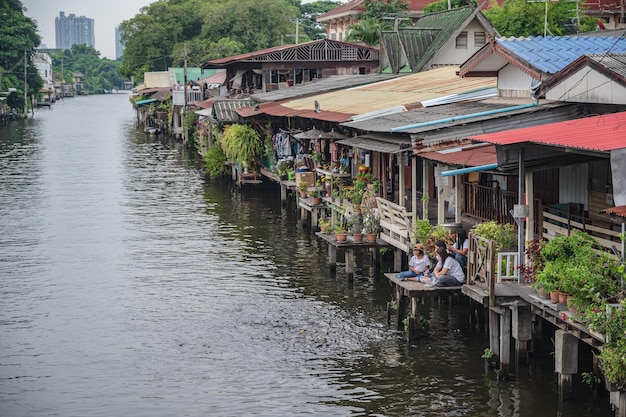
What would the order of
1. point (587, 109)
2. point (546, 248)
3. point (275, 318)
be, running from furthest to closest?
point (275, 318) < point (587, 109) < point (546, 248)

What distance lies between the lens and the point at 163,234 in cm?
3453

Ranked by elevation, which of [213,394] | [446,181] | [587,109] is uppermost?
[587,109]

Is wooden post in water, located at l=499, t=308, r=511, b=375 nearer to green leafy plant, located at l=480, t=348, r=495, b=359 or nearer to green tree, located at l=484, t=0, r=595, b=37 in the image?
green leafy plant, located at l=480, t=348, r=495, b=359

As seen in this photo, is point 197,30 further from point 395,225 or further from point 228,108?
point 395,225

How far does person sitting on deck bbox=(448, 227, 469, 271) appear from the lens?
20.1 meters

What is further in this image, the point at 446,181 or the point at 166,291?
the point at 166,291

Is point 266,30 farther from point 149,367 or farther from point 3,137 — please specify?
point 149,367

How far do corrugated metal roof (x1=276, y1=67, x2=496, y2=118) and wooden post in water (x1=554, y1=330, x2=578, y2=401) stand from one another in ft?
42.9

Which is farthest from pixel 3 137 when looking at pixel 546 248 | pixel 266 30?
pixel 546 248

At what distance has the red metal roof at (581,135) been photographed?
15.5 metres

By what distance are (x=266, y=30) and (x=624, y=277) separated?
92.6m

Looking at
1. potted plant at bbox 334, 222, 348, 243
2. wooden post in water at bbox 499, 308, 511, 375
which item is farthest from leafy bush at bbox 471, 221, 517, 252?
potted plant at bbox 334, 222, 348, 243

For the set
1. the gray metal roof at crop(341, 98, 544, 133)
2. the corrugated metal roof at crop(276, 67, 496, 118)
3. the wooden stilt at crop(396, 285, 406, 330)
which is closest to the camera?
the wooden stilt at crop(396, 285, 406, 330)

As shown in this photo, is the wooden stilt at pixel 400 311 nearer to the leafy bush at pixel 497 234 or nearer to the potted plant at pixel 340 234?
the leafy bush at pixel 497 234
